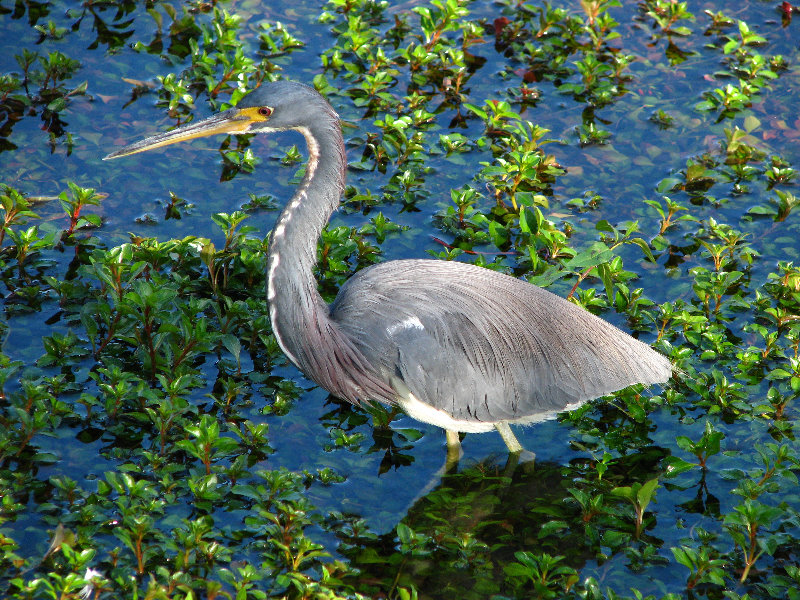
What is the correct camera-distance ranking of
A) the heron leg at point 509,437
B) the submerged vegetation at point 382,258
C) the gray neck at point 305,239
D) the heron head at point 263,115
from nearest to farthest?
1. the submerged vegetation at point 382,258
2. the gray neck at point 305,239
3. the heron head at point 263,115
4. the heron leg at point 509,437

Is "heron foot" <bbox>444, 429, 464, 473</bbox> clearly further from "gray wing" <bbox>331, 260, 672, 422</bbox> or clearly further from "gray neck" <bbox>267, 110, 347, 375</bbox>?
"gray neck" <bbox>267, 110, 347, 375</bbox>

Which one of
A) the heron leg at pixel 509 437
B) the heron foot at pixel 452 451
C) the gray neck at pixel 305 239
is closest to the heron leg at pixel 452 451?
the heron foot at pixel 452 451

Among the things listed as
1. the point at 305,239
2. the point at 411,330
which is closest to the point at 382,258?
the point at 411,330

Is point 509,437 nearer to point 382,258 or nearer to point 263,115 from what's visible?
point 382,258

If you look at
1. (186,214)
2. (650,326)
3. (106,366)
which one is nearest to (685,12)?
(650,326)

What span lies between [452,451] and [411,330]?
0.88m

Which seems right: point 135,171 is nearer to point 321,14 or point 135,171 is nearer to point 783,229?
point 321,14

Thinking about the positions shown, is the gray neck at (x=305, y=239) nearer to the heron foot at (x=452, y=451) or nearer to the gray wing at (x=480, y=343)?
the gray wing at (x=480, y=343)

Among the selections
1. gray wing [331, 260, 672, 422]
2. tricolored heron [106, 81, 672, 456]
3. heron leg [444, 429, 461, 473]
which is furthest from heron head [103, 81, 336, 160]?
heron leg [444, 429, 461, 473]

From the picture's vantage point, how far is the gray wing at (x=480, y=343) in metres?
5.22

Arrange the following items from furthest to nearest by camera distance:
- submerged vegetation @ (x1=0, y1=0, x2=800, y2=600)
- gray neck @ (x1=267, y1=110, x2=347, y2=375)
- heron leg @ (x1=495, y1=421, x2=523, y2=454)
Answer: heron leg @ (x1=495, y1=421, x2=523, y2=454) → gray neck @ (x1=267, y1=110, x2=347, y2=375) → submerged vegetation @ (x1=0, y1=0, x2=800, y2=600)

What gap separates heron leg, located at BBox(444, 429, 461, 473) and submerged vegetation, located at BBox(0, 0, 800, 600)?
0.09 m

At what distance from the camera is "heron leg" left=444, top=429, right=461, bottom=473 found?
5609 millimetres

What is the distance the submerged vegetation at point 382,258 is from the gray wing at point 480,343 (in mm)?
419
